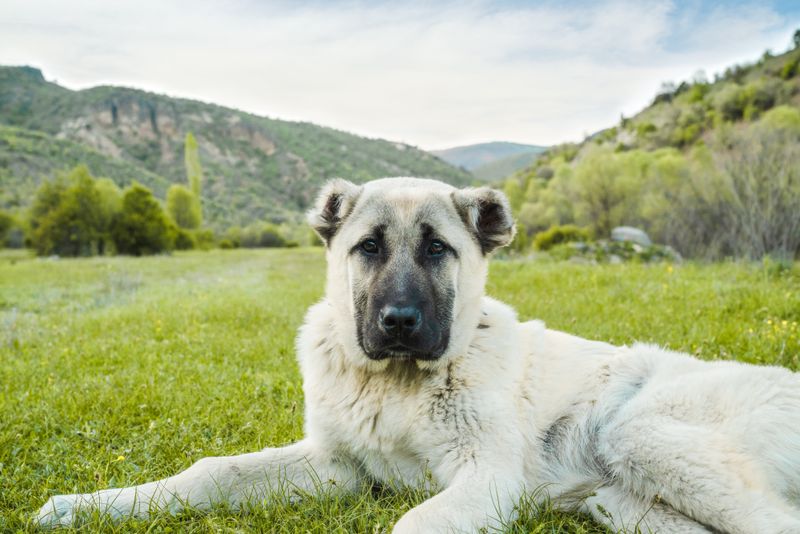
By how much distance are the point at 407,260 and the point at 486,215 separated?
0.74 meters

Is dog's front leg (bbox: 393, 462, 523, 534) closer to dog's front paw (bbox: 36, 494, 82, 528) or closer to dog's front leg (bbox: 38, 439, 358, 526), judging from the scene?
dog's front leg (bbox: 38, 439, 358, 526)

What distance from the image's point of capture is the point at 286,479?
123 inches

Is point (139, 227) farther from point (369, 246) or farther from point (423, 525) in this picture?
point (423, 525)

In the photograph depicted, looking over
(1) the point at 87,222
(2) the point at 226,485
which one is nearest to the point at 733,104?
(1) the point at 87,222

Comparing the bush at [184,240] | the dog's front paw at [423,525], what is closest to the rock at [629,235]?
the dog's front paw at [423,525]

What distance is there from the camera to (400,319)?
2.97 m

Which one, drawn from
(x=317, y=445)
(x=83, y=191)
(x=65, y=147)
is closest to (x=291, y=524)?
(x=317, y=445)

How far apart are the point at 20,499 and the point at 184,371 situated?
115 inches

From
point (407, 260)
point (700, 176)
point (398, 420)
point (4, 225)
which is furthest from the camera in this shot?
point (4, 225)

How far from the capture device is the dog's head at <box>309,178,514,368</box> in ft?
10.1

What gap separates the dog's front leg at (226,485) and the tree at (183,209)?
219ft

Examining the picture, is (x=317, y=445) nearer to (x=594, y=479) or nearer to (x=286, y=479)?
(x=286, y=479)

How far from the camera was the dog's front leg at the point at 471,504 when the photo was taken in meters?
2.48

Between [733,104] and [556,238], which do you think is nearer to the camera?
[556,238]
